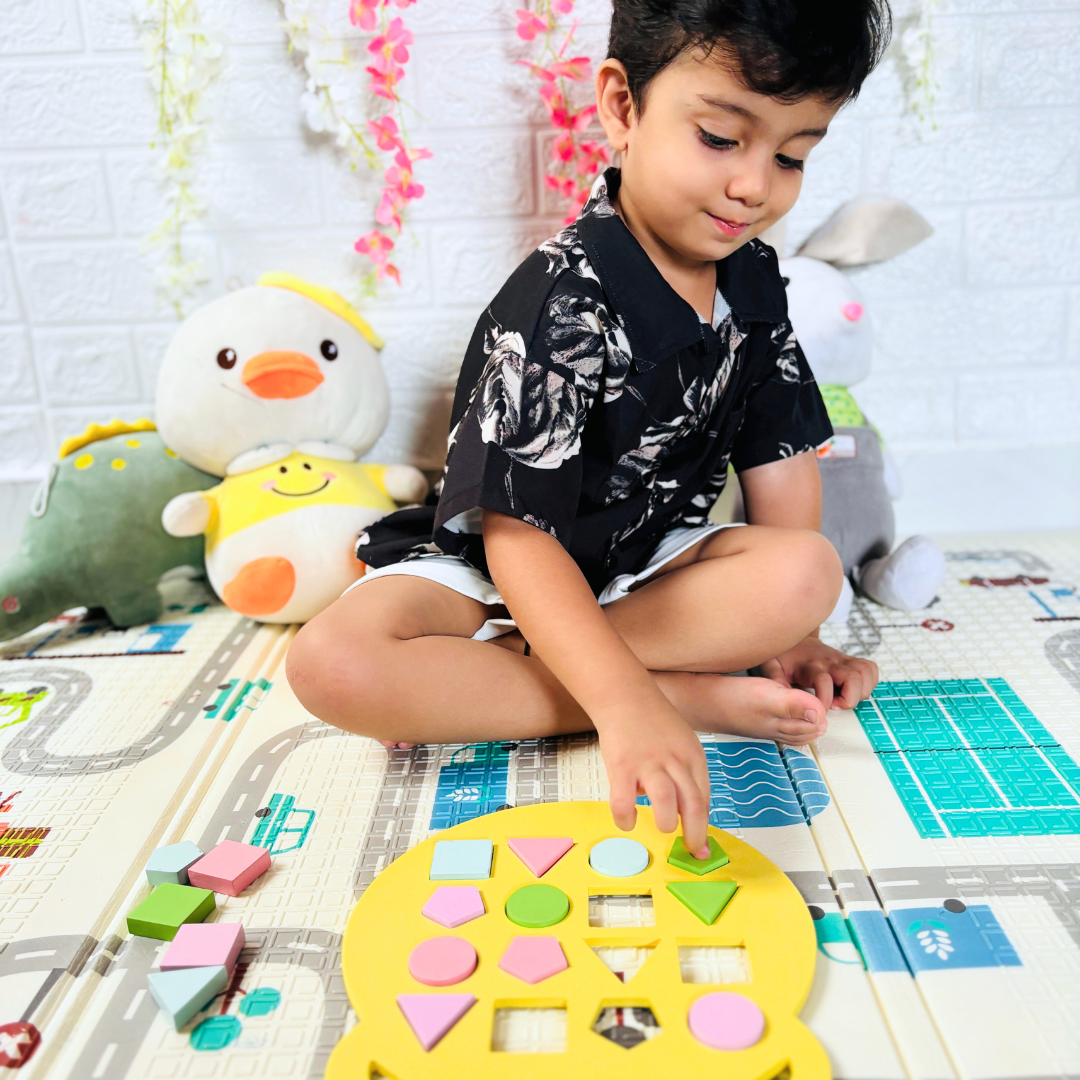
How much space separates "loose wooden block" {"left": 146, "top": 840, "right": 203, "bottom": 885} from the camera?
629 millimetres

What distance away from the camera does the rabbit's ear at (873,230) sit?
111 centimetres

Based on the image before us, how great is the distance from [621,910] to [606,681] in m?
0.14

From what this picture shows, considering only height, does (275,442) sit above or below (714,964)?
above

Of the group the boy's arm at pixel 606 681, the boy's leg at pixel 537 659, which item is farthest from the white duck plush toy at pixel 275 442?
the boy's arm at pixel 606 681

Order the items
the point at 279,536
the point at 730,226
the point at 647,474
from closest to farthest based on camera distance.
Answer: the point at 730,226 → the point at 647,474 → the point at 279,536

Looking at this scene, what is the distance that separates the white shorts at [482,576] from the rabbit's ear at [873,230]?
1.47 feet

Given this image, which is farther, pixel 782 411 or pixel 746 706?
pixel 782 411

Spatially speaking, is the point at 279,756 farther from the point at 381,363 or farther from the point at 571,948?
the point at 381,363

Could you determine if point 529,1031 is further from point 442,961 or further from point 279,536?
point 279,536

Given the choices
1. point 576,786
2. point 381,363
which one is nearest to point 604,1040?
point 576,786

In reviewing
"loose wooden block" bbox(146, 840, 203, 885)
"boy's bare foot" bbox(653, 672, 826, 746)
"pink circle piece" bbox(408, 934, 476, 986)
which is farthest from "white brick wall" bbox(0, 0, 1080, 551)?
"pink circle piece" bbox(408, 934, 476, 986)

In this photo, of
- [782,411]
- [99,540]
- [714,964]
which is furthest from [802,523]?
[99,540]

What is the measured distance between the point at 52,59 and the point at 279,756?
0.89 metres

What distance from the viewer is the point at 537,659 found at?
799mm
